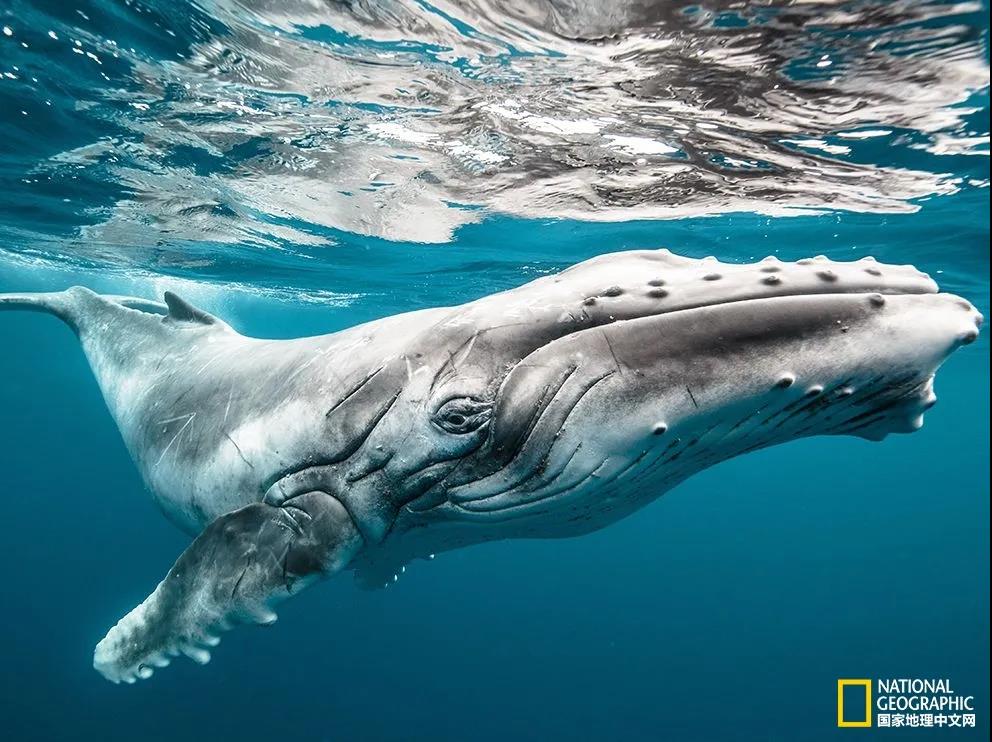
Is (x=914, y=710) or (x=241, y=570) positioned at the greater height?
(x=241, y=570)

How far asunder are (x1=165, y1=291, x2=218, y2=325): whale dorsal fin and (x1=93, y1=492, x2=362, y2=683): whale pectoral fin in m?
4.83

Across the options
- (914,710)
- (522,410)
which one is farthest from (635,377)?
(914,710)

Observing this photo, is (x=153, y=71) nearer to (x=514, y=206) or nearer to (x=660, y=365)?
(x=514, y=206)

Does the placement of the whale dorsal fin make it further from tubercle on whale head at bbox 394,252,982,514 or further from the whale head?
tubercle on whale head at bbox 394,252,982,514

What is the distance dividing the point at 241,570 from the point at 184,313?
18.4 feet

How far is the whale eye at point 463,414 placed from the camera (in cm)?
412

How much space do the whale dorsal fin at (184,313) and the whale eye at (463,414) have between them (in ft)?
19.6

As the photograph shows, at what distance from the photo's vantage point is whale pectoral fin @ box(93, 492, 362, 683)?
455cm

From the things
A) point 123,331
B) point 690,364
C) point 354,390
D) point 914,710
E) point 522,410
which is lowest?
point 914,710

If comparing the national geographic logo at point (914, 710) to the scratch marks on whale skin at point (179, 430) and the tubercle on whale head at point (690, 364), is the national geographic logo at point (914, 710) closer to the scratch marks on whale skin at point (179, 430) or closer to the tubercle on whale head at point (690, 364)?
the tubercle on whale head at point (690, 364)

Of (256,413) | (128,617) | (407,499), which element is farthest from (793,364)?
(128,617)

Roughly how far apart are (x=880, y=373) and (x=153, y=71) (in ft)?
35.4

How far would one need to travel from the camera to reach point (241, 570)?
15.1ft

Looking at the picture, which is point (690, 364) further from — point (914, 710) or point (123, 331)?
point (914, 710)
